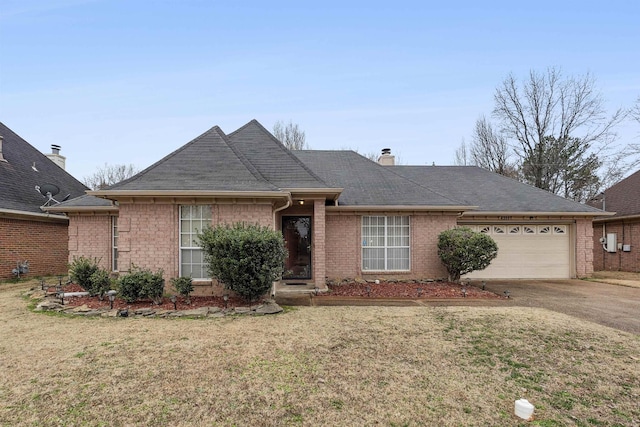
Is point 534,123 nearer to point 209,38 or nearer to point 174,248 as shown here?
point 209,38

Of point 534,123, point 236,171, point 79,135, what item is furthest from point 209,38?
point 534,123

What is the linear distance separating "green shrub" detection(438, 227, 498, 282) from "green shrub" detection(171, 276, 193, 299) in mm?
7688

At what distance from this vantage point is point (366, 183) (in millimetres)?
12016

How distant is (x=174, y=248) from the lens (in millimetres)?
7715

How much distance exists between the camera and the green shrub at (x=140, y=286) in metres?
7.08

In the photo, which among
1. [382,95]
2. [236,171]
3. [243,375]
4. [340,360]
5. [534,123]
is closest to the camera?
[243,375]

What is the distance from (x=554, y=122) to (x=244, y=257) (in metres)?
27.2

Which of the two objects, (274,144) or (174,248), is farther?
(274,144)

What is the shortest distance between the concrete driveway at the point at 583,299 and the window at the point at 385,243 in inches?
120

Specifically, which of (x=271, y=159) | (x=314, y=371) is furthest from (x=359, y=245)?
(x=314, y=371)

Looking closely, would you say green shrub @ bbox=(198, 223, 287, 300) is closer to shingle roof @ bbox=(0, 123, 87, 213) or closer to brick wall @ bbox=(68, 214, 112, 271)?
brick wall @ bbox=(68, 214, 112, 271)

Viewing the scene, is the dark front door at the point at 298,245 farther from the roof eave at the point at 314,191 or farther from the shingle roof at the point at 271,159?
the roof eave at the point at 314,191

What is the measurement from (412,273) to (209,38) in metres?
12.6

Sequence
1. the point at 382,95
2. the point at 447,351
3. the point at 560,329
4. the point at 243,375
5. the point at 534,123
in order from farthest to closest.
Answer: the point at 534,123 → the point at 382,95 → the point at 560,329 → the point at 447,351 → the point at 243,375
